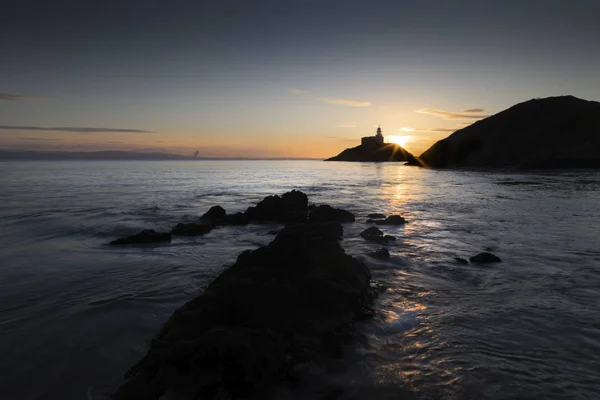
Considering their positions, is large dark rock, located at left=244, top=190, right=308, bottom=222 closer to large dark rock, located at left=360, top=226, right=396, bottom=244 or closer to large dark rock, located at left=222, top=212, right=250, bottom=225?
large dark rock, located at left=222, top=212, right=250, bottom=225

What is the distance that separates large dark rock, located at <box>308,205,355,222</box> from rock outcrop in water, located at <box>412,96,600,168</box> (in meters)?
85.5

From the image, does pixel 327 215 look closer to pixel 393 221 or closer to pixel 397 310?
pixel 393 221

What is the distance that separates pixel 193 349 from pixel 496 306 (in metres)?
7.02

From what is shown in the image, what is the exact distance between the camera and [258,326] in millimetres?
5770

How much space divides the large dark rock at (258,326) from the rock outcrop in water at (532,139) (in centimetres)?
9633

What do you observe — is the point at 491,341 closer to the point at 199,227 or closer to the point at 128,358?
the point at 128,358

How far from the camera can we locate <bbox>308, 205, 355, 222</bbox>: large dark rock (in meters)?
20.3

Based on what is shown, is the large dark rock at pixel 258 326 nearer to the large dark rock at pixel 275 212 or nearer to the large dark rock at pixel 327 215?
the large dark rock at pixel 327 215

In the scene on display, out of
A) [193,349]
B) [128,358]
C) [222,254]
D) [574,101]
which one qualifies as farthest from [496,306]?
[574,101]

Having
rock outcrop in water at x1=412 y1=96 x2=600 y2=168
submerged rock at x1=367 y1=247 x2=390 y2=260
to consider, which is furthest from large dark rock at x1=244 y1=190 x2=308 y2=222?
rock outcrop in water at x1=412 y1=96 x2=600 y2=168

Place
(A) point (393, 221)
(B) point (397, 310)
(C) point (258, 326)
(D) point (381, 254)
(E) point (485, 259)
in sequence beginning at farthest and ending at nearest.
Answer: (A) point (393, 221) < (D) point (381, 254) < (E) point (485, 259) < (B) point (397, 310) < (C) point (258, 326)

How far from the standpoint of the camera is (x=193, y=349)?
4781 millimetres

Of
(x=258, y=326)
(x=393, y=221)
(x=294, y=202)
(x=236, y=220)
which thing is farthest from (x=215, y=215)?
(x=258, y=326)

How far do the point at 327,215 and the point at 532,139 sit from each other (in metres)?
98.7
